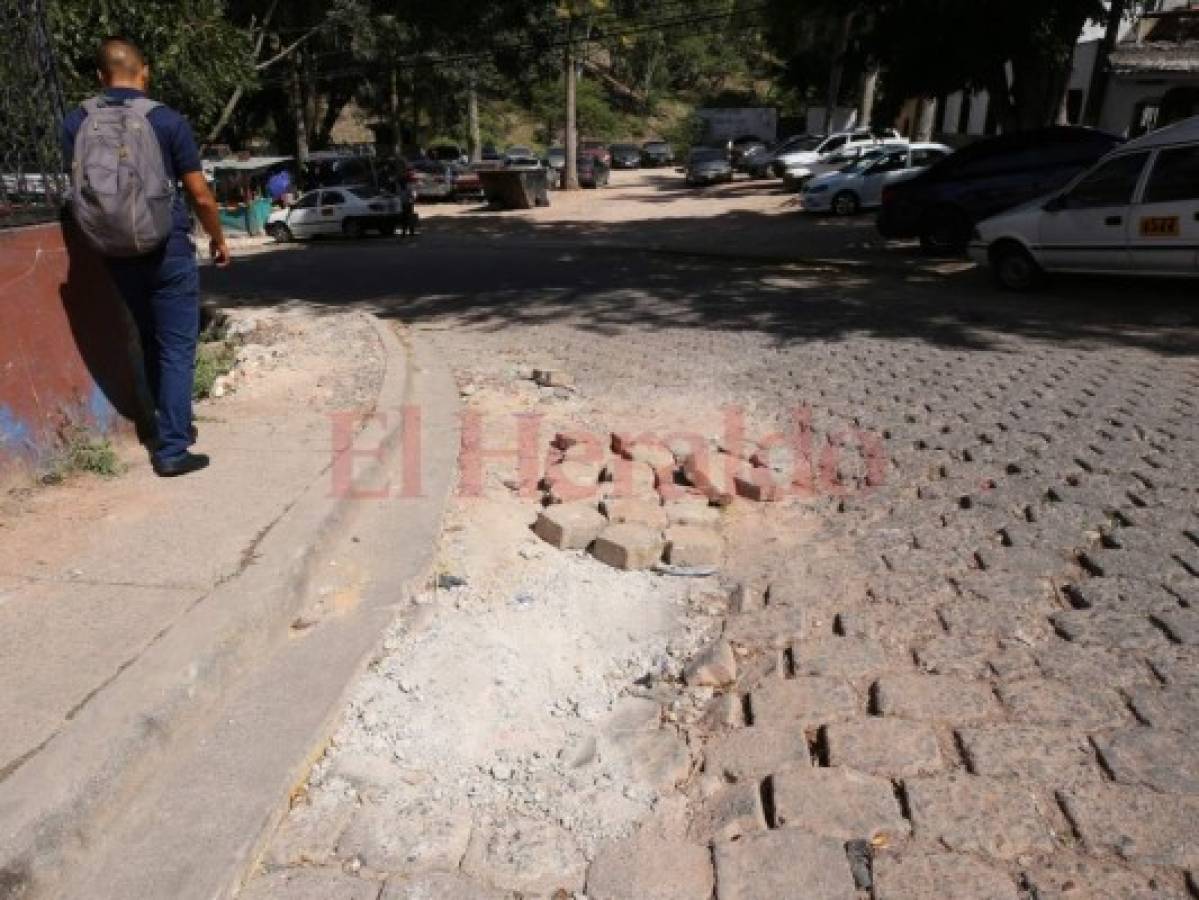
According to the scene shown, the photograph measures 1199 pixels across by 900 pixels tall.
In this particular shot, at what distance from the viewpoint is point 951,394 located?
20.4 ft

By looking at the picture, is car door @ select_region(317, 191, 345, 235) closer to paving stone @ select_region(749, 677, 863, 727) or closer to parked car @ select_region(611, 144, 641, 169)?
paving stone @ select_region(749, 677, 863, 727)

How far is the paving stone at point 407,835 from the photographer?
2.26m

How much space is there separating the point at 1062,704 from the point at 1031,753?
0.97ft

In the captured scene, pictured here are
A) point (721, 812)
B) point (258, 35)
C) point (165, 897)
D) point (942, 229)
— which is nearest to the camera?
point (165, 897)

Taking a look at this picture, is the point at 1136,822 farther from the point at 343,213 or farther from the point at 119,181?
the point at 343,213

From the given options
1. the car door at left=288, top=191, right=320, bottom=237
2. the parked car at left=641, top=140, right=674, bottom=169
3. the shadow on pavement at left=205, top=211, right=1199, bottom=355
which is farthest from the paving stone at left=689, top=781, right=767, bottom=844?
the parked car at left=641, top=140, right=674, bottom=169

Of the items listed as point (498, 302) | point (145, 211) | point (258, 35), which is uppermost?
point (258, 35)

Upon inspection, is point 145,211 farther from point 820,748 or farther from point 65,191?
point 820,748

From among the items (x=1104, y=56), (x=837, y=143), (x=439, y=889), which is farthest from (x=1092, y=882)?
(x=837, y=143)

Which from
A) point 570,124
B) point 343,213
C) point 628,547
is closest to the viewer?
point 628,547

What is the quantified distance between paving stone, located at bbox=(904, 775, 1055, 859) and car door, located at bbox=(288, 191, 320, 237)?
22951mm

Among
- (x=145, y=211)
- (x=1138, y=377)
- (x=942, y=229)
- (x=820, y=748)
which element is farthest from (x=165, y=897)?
(x=942, y=229)

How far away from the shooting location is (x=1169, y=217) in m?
8.77

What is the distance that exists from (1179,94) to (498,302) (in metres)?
21.0
